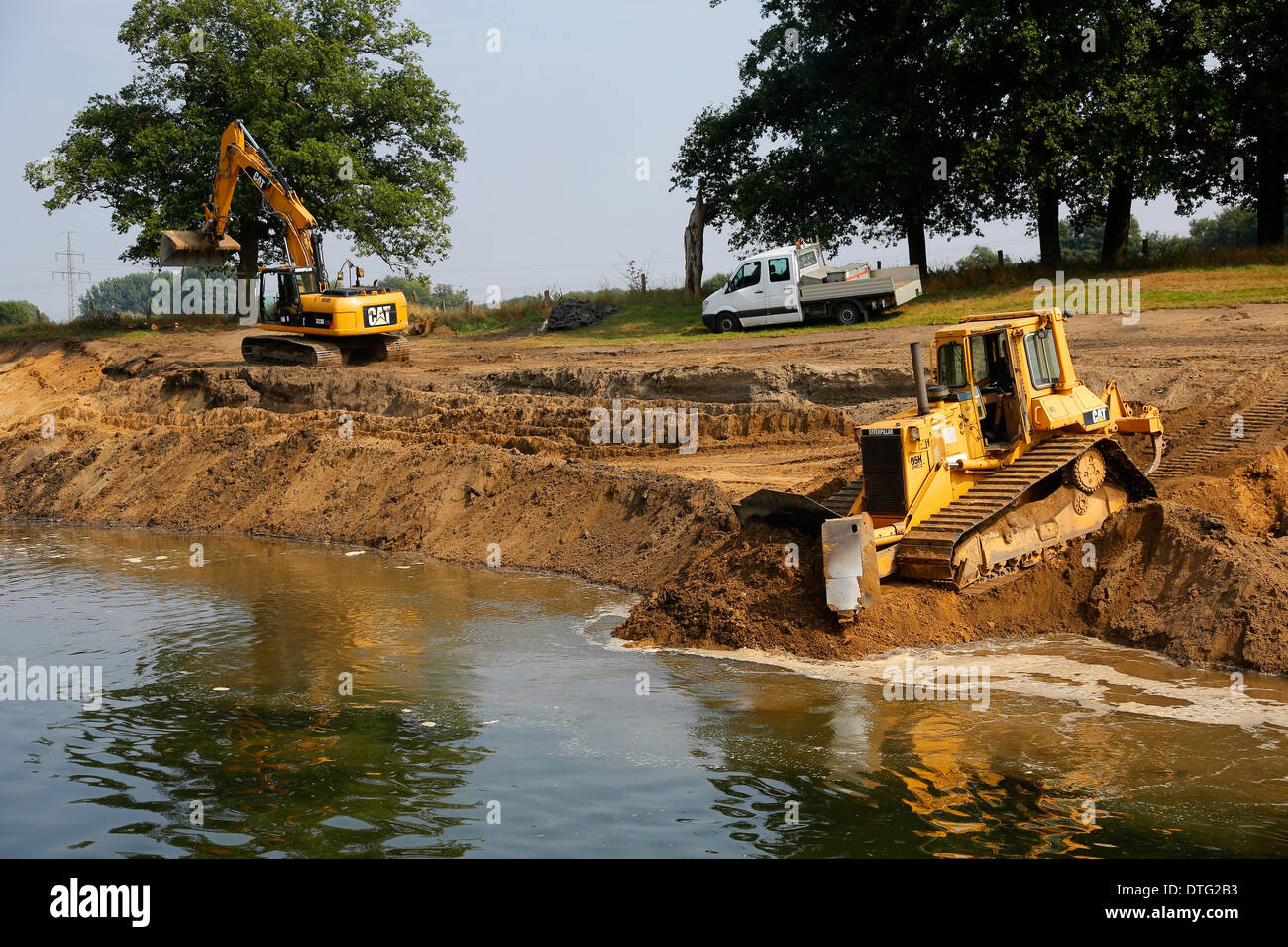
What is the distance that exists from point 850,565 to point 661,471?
7073 mm

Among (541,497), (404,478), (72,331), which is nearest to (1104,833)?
(541,497)

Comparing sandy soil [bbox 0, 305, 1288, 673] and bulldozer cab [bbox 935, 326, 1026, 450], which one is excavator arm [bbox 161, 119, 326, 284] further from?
bulldozer cab [bbox 935, 326, 1026, 450]

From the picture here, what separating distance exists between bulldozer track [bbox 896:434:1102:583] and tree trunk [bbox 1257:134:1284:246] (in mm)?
18769

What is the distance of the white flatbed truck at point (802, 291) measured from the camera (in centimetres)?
2508

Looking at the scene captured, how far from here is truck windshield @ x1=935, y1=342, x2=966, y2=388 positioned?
11.8m

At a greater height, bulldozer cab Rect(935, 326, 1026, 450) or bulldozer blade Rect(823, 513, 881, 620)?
bulldozer cab Rect(935, 326, 1026, 450)

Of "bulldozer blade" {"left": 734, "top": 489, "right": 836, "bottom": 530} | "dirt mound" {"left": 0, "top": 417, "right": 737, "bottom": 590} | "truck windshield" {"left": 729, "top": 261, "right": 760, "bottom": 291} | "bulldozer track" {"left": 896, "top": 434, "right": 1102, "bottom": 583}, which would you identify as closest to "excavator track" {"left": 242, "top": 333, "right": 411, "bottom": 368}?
"dirt mound" {"left": 0, "top": 417, "right": 737, "bottom": 590}

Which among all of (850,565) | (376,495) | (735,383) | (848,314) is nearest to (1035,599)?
(850,565)

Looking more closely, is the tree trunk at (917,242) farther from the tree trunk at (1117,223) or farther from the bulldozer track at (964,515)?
the bulldozer track at (964,515)

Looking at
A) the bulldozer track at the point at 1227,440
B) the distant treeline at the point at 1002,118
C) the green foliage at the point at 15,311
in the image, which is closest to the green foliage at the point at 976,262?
the distant treeline at the point at 1002,118

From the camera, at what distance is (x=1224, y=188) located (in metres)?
27.1

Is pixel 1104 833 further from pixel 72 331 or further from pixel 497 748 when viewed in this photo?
pixel 72 331

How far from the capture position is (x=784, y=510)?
11.3m

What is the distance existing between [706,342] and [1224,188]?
43.3ft
